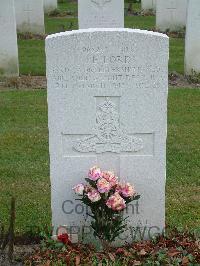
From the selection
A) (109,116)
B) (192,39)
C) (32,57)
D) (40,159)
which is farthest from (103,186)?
(32,57)

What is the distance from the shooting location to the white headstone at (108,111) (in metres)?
Result: 4.21

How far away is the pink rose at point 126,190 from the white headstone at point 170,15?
12.1 meters

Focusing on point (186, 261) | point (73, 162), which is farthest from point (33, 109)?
point (186, 261)

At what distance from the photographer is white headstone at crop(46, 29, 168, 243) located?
166 inches

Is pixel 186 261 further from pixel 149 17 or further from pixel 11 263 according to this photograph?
pixel 149 17

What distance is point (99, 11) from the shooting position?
11.1m

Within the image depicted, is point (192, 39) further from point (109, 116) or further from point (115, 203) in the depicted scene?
point (115, 203)

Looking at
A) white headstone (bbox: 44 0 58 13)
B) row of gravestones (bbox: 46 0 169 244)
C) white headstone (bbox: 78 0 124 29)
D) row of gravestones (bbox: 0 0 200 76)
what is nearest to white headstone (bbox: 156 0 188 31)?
row of gravestones (bbox: 0 0 200 76)

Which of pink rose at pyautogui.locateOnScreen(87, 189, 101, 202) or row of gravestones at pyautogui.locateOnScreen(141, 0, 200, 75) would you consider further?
row of gravestones at pyautogui.locateOnScreen(141, 0, 200, 75)

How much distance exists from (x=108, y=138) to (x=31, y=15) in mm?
11341

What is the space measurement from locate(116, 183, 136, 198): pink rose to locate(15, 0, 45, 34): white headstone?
37.3 ft

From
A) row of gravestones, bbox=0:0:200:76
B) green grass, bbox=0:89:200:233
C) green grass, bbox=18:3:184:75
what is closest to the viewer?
green grass, bbox=0:89:200:233

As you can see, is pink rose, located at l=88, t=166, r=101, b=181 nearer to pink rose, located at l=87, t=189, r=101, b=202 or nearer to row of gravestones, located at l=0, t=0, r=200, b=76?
pink rose, located at l=87, t=189, r=101, b=202

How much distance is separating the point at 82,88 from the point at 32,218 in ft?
4.84
